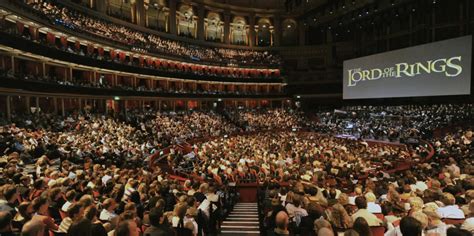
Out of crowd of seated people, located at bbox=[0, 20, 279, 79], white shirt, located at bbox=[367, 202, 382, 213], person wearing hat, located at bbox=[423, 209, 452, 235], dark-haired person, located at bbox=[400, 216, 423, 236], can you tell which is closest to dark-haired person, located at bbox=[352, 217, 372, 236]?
dark-haired person, located at bbox=[400, 216, 423, 236]

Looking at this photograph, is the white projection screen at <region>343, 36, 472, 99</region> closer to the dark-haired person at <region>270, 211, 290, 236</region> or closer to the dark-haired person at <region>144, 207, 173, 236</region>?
the dark-haired person at <region>270, 211, 290, 236</region>

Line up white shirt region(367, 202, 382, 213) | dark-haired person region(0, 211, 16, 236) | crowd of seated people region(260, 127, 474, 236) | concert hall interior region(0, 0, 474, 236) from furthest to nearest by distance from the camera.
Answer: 1. white shirt region(367, 202, 382, 213)
2. concert hall interior region(0, 0, 474, 236)
3. crowd of seated people region(260, 127, 474, 236)
4. dark-haired person region(0, 211, 16, 236)

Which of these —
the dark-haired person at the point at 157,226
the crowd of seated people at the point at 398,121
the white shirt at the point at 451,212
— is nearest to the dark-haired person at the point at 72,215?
the dark-haired person at the point at 157,226

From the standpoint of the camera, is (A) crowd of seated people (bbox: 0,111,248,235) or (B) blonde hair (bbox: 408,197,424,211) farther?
(B) blonde hair (bbox: 408,197,424,211)

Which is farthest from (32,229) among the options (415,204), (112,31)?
(112,31)

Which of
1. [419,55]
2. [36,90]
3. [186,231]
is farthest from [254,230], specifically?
[419,55]

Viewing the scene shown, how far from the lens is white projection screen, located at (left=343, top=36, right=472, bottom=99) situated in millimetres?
22592

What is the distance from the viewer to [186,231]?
5.07 m

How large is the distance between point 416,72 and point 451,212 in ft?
78.0

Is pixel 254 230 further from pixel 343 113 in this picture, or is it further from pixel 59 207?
pixel 343 113

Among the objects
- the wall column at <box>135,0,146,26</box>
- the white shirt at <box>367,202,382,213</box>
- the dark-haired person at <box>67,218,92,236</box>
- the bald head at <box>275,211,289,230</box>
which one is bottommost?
the white shirt at <box>367,202,382,213</box>

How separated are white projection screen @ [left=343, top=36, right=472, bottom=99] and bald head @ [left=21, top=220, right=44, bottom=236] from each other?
2694 cm

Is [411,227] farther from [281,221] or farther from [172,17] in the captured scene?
[172,17]

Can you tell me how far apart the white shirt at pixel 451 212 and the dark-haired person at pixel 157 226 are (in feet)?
17.6
